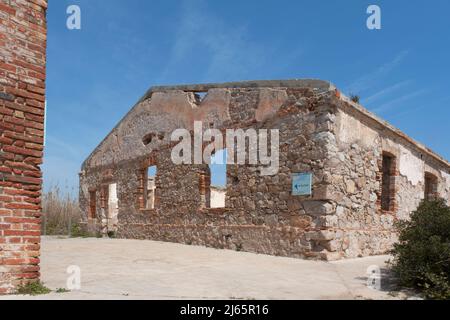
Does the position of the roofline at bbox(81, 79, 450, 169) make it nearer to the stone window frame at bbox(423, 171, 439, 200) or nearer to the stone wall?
the stone wall

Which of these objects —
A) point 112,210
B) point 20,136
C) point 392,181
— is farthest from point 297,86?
point 112,210

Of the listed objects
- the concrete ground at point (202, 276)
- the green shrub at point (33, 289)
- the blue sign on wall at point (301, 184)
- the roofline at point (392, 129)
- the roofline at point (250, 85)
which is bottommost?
the concrete ground at point (202, 276)

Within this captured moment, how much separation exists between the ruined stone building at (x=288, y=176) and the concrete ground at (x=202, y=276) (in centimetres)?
79

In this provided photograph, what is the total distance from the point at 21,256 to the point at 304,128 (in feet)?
A: 20.0

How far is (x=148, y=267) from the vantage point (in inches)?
279

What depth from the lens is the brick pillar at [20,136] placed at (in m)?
4.81

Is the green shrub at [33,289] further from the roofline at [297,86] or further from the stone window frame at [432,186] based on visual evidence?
the stone window frame at [432,186]

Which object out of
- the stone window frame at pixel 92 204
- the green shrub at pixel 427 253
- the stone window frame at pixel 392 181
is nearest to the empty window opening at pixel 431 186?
the stone window frame at pixel 392 181

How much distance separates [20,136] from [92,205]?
1327cm

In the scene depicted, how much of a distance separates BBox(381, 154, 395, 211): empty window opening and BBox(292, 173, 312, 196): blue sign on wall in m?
3.44

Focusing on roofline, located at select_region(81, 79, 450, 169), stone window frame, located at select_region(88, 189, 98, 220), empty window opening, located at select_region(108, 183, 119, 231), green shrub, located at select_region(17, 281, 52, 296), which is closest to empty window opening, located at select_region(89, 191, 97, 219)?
stone window frame, located at select_region(88, 189, 98, 220)

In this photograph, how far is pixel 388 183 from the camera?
1147 cm

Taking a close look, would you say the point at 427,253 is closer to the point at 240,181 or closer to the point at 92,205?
the point at 240,181
